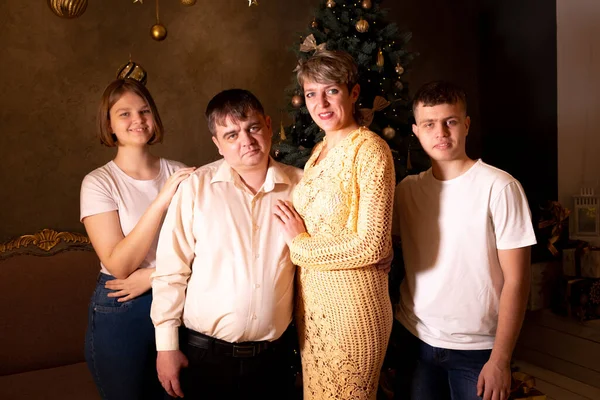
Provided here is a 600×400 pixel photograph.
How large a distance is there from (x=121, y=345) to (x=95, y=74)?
2017 mm

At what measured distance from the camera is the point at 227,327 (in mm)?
1837

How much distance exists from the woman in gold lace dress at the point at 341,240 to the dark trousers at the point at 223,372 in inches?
6.2

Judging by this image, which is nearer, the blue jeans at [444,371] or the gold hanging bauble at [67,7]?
the blue jeans at [444,371]

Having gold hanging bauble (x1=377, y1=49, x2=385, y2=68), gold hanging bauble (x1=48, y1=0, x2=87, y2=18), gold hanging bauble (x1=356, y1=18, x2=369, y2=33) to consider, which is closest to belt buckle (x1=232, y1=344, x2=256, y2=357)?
gold hanging bauble (x1=377, y1=49, x2=385, y2=68)

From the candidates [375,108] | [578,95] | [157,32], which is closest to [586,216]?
[578,95]

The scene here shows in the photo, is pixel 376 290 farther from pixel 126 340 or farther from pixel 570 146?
pixel 570 146

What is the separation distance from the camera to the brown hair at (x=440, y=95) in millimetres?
1812

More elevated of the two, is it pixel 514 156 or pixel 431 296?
pixel 514 156

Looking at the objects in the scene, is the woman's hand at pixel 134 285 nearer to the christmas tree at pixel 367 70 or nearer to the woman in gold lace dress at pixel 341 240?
the woman in gold lace dress at pixel 341 240

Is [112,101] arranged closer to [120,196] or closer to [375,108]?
[120,196]

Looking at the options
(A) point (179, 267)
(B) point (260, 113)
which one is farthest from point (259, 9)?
(A) point (179, 267)

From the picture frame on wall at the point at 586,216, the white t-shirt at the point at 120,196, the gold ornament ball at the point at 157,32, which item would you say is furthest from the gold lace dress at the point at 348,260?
the picture frame on wall at the point at 586,216

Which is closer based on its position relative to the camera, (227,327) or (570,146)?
(227,327)

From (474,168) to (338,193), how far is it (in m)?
0.45
